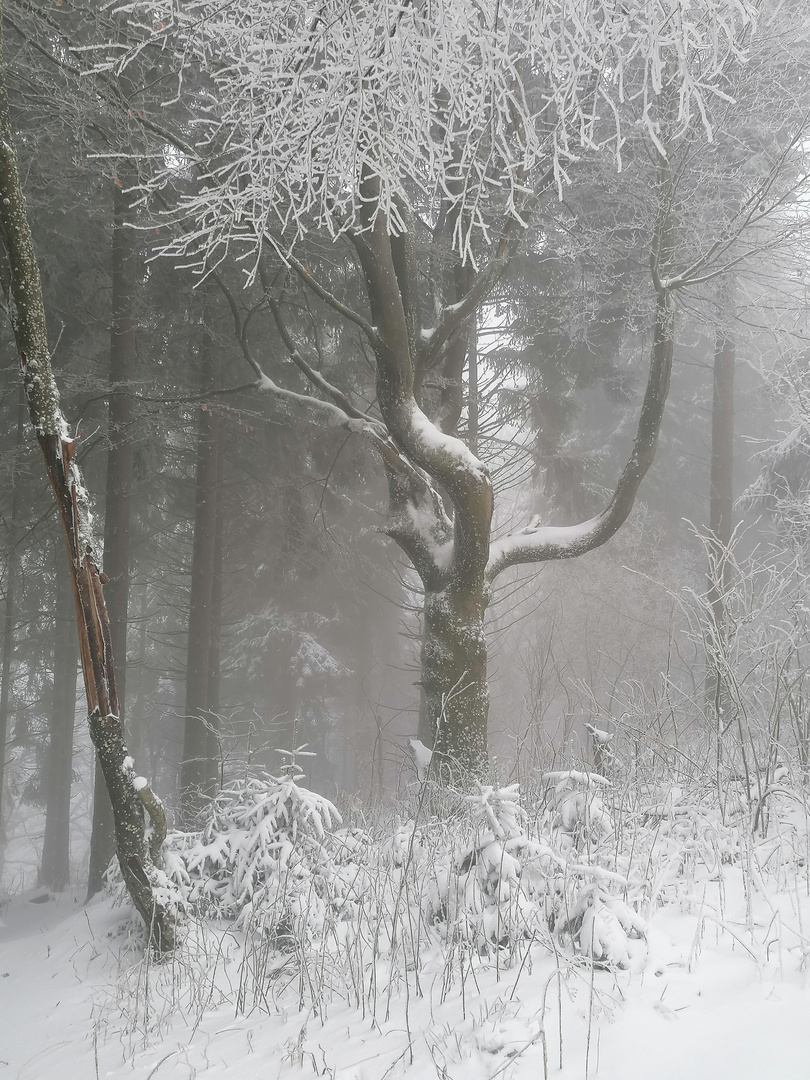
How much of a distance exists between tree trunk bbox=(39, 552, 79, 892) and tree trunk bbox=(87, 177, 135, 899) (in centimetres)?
443

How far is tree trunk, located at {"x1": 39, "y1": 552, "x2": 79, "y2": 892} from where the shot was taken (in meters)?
13.4

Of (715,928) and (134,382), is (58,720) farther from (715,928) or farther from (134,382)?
(715,928)

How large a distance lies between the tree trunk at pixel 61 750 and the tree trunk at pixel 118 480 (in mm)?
4428

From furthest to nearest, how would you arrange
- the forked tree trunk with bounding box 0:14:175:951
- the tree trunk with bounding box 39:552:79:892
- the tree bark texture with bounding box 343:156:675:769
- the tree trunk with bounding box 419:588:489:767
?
1. the tree trunk with bounding box 39:552:79:892
2. the tree trunk with bounding box 419:588:489:767
3. the tree bark texture with bounding box 343:156:675:769
4. the forked tree trunk with bounding box 0:14:175:951

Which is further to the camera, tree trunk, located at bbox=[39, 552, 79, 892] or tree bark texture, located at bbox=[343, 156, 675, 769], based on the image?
tree trunk, located at bbox=[39, 552, 79, 892]

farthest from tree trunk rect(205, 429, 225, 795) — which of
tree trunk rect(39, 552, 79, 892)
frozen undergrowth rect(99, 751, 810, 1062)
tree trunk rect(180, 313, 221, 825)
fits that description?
frozen undergrowth rect(99, 751, 810, 1062)

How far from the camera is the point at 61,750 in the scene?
49.5 feet

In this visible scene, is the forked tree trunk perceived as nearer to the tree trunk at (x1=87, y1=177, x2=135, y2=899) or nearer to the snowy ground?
the snowy ground

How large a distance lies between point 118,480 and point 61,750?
9263 millimetres

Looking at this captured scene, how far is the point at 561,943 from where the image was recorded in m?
2.70

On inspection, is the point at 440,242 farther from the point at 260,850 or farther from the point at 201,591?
the point at 260,850

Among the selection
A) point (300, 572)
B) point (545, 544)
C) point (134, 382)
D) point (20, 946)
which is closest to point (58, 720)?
point (300, 572)

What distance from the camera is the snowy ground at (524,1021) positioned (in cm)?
202

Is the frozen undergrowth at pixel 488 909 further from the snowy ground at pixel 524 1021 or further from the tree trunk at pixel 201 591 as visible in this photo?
the tree trunk at pixel 201 591
